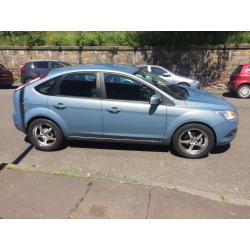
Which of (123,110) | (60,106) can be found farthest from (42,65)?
(123,110)

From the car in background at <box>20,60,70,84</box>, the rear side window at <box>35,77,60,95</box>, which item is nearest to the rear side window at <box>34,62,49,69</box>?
the car in background at <box>20,60,70,84</box>

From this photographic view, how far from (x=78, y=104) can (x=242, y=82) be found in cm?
925

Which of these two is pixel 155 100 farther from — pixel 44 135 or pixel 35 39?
Answer: pixel 35 39

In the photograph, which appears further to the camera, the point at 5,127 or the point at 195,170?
the point at 5,127

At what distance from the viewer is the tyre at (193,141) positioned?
18.4ft

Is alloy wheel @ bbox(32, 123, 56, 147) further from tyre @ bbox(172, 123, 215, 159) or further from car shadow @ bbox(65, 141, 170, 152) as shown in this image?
tyre @ bbox(172, 123, 215, 159)

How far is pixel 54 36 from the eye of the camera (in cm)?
1903

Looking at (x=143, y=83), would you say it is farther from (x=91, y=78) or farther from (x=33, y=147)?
(x=33, y=147)

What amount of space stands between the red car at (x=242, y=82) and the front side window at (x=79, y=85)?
9.00m

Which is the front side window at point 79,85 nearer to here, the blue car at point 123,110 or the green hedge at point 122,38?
the blue car at point 123,110

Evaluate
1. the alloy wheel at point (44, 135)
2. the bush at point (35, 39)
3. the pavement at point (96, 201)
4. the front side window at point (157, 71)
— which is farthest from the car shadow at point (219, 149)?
the bush at point (35, 39)

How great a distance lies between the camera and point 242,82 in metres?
12.9

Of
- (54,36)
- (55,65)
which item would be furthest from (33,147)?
(54,36)

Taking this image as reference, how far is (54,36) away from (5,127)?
40.9ft
